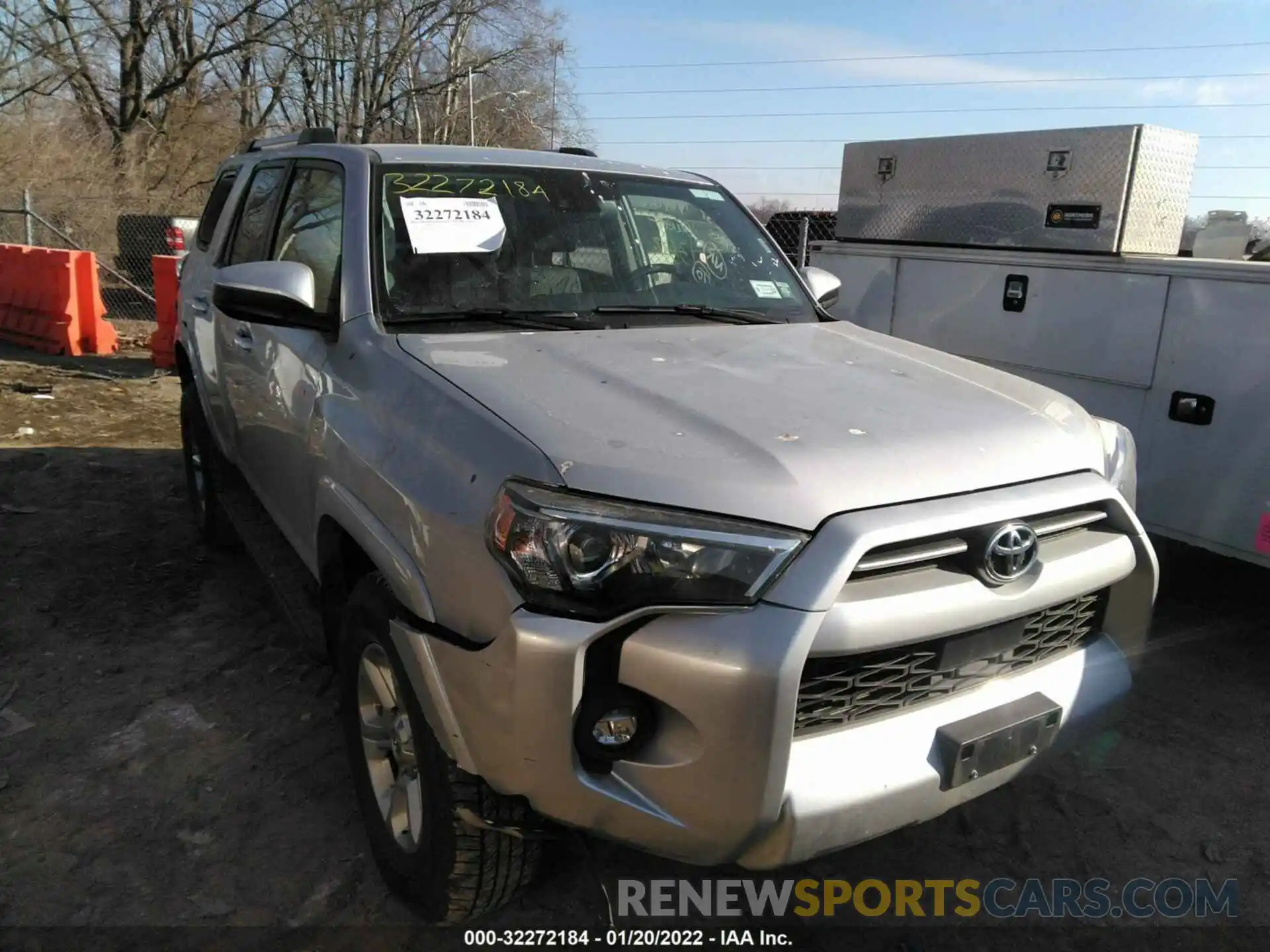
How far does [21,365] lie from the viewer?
30.6ft

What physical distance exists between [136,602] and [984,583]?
12.3 feet

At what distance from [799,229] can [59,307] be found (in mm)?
7780

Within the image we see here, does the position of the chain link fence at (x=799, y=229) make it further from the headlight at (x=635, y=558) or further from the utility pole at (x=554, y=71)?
the utility pole at (x=554, y=71)

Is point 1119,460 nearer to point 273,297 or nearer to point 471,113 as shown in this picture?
point 273,297

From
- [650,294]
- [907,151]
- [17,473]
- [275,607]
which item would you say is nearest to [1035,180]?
[907,151]

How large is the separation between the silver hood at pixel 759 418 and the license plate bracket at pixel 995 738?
50 cm

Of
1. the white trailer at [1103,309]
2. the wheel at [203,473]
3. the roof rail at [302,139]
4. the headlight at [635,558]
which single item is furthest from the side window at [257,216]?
the white trailer at [1103,309]

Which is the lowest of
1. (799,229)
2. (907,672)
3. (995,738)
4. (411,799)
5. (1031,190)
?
(411,799)

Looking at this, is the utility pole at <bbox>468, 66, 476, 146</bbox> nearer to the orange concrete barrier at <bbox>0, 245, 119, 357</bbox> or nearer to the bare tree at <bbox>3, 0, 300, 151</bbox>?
the bare tree at <bbox>3, 0, 300, 151</bbox>

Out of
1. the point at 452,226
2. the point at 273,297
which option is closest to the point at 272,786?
the point at 273,297

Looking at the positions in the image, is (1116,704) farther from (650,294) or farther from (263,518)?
(263,518)

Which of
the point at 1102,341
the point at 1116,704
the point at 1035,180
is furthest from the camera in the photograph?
the point at 1035,180

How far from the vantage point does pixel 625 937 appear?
8.09ft

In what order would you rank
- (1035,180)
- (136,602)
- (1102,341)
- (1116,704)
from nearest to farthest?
(1116,704) → (136,602) → (1102,341) → (1035,180)
